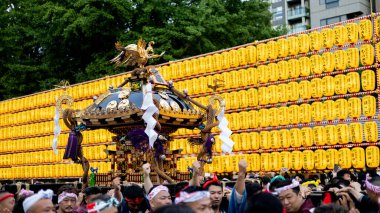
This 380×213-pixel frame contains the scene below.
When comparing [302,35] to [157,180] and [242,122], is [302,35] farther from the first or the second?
[157,180]

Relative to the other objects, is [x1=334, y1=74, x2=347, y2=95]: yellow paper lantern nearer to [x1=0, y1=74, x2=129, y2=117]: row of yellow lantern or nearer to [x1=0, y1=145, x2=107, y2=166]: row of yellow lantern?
[x1=0, y1=74, x2=129, y2=117]: row of yellow lantern

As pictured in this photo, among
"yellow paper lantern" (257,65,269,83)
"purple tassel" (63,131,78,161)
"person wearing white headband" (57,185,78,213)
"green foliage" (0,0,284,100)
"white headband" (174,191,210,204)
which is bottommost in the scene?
"person wearing white headband" (57,185,78,213)

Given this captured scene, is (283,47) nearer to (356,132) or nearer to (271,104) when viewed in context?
(271,104)

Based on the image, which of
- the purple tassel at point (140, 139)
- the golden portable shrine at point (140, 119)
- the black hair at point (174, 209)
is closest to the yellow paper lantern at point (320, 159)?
the golden portable shrine at point (140, 119)

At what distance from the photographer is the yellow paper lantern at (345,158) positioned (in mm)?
14008

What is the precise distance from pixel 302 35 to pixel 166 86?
5.15 m

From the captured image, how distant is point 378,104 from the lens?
1388 cm

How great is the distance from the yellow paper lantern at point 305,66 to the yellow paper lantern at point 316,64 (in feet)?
0.30

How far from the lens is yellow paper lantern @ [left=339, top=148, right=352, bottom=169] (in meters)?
14.0

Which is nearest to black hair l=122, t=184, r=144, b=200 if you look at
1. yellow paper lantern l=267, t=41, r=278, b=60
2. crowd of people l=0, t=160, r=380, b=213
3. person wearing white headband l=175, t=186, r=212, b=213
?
crowd of people l=0, t=160, r=380, b=213

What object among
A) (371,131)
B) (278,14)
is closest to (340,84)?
(371,131)

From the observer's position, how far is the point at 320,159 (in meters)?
14.6

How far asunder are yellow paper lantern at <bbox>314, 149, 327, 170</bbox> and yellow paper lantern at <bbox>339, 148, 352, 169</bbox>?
517 millimetres

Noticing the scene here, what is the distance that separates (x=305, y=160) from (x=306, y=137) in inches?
26.1
